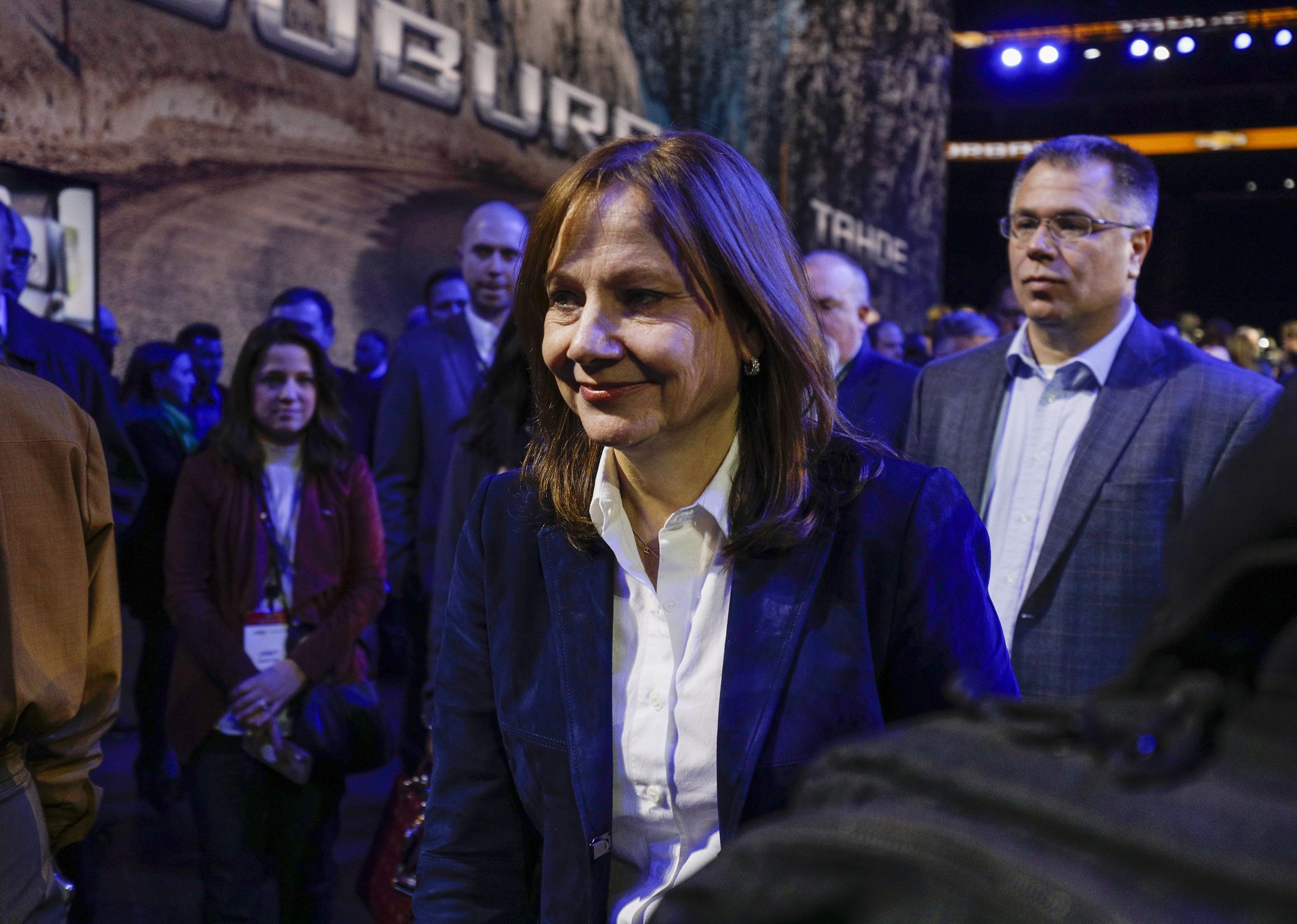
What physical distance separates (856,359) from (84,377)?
2397mm

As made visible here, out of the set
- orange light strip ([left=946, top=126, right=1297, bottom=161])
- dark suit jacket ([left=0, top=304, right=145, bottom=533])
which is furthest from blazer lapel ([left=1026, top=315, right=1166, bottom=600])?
orange light strip ([left=946, top=126, right=1297, bottom=161])

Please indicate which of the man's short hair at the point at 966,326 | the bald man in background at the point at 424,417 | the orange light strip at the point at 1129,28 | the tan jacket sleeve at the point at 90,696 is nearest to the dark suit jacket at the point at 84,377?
the bald man in background at the point at 424,417

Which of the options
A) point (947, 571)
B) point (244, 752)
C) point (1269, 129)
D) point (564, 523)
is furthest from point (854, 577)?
point (1269, 129)

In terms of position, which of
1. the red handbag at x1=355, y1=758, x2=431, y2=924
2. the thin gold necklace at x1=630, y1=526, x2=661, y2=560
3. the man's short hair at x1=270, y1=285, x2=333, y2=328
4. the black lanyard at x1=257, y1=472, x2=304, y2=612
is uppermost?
the man's short hair at x1=270, y1=285, x2=333, y2=328

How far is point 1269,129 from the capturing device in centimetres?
1627

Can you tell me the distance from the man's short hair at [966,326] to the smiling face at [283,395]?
3.92m

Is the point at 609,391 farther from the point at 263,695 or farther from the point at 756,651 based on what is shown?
the point at 263,695

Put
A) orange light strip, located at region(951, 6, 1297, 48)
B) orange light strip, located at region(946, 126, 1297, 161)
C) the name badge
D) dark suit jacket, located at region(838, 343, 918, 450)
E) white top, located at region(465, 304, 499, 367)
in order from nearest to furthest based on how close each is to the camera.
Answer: the name badge
dark suit jacket, located at region(838, 343, 918, 450)
white top, located at region(465, 304, 499, 367)
orange light strip, located at region(951, 6, 1297, 48)
orange light strip, located at region(946, 126, 1297, 161)

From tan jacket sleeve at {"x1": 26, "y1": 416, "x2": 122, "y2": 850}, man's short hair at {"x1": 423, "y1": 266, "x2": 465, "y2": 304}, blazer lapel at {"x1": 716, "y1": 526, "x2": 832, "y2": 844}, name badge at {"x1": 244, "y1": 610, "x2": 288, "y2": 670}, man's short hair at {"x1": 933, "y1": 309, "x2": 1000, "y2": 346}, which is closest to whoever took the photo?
blazer lapel at {"x1": 716, "y1": 526, "x2": 832, "y2": 844}

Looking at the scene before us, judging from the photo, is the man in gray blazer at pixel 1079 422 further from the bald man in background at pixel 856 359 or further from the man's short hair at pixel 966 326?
the man's short hair at pixel 966 326

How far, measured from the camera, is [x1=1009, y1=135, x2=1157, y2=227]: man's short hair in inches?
105

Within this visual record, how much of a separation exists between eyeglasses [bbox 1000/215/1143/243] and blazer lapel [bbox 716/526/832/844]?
160 centimetres

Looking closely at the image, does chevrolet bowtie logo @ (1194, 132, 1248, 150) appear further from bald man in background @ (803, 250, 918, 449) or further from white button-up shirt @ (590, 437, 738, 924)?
white button-up shirt @ (590, 437, 738, 924)

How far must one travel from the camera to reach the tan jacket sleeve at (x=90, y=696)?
2.08 m
